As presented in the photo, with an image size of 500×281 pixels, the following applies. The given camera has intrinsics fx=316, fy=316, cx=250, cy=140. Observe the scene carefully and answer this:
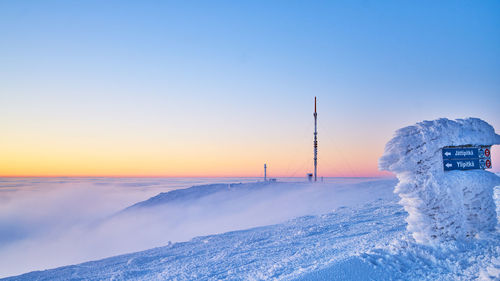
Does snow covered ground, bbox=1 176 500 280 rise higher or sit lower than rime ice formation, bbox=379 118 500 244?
lower

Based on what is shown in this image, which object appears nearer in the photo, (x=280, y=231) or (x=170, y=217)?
(x=280, y=231)

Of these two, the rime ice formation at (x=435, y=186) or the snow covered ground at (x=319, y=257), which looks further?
the rime ice formation at (x=435, y=186)

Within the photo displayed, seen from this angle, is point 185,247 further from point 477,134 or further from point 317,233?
point 477,134

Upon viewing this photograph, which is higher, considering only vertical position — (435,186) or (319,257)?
(435,186)

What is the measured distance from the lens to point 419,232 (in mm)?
6168

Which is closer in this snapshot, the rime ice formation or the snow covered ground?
the snow covered ground

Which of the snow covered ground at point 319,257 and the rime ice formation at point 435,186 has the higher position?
the rime ice formation at point 435,186

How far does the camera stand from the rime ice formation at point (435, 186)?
609 cm

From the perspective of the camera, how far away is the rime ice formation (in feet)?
20.0

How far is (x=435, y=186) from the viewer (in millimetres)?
6051

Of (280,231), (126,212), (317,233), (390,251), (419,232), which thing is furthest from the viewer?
(126,212)

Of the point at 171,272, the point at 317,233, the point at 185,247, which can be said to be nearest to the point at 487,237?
the point at 317,233

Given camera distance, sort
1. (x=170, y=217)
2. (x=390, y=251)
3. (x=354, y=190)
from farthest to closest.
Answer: (x=170, y=217)
(x=354, y=190)
(x=390, y=251)

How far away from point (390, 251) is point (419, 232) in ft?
3.02
